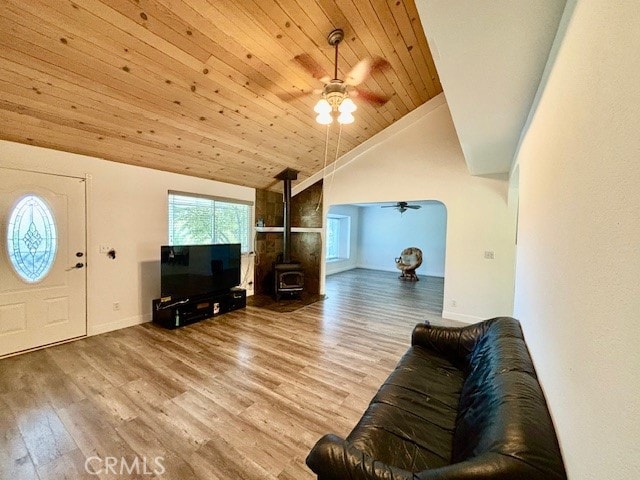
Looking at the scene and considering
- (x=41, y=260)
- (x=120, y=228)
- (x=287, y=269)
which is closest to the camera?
(x=41, y=260)

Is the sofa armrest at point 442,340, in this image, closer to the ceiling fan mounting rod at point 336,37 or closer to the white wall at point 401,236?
the ceiling fan mounting rod at point 336,37

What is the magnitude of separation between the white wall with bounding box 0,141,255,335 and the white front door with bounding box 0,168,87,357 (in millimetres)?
107

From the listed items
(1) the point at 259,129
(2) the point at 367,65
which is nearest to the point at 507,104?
(2) the point at 367,65

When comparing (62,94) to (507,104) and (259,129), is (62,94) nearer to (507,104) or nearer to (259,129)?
(259,129)

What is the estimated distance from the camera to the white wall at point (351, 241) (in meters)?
8.62

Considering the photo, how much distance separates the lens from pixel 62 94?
237 cm

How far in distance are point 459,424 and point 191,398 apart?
2.07 metres

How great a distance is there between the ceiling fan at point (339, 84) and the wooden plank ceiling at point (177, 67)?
0.21ft

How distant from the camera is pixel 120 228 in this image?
3697 millimetres

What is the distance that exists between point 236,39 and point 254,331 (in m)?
3.34

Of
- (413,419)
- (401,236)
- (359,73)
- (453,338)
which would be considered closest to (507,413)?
(413,419)

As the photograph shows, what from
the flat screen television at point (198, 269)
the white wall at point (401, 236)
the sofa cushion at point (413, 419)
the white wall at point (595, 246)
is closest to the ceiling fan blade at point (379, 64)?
the white wall at point (595, 246)

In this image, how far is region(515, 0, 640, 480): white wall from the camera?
55 cm

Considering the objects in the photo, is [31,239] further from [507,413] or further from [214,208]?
[507,413]
